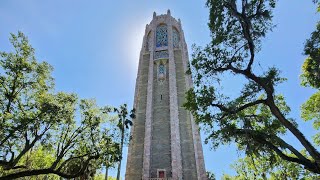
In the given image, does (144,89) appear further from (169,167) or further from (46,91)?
(46,91)

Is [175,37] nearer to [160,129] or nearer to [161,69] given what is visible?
[161,69]

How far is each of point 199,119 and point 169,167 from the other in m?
14.5

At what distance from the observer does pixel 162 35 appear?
43.7 m

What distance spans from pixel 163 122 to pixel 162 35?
55.7 ft

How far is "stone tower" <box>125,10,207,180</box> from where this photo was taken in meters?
27.9

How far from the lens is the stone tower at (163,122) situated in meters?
27.9

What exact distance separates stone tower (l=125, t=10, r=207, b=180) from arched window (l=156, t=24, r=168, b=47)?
0.15m

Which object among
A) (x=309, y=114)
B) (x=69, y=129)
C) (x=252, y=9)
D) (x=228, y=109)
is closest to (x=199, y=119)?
(x=228, y=109)

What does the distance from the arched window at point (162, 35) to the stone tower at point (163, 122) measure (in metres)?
0.15

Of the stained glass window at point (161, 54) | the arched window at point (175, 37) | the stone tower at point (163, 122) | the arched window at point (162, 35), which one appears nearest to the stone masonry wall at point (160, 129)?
the stone tower at point (163, 122)

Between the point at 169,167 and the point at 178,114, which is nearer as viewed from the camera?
the point at 169,167

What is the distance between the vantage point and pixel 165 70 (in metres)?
37.4

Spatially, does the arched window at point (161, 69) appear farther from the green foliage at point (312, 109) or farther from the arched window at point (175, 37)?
the green foliage at point (312, 109)

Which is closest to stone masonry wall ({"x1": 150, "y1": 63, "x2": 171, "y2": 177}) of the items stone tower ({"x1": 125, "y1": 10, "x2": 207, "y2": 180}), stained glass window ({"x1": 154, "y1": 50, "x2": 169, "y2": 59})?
stone tower ({"x1": 125, "y1": 10, "x2": 207, "y2": 180})
